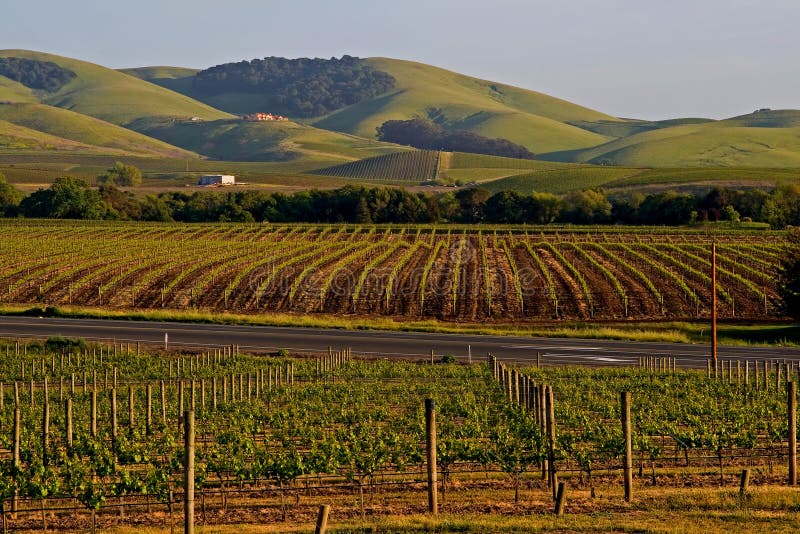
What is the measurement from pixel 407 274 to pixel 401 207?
214 feet

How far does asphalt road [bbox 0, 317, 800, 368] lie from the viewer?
5866 cm

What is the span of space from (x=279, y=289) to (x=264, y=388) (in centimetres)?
3946

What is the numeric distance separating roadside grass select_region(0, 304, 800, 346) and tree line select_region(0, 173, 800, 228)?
77.5 m

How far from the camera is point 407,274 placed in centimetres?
9094

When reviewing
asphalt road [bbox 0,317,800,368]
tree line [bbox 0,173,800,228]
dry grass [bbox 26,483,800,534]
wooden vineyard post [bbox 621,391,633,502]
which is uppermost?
tree line [bbox 0,173,800,228]

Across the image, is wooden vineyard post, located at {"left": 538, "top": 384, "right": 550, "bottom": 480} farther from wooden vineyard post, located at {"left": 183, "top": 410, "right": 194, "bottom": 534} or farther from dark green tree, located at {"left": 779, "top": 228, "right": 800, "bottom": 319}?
dark green tree, located at {"left": 779, "top": 228, "right": 800, "bottom": 319}

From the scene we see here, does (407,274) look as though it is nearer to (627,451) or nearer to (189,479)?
(627,451)

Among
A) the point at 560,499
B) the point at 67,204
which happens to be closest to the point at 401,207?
the point at 67,204

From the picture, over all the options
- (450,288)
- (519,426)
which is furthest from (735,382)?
(450,288)

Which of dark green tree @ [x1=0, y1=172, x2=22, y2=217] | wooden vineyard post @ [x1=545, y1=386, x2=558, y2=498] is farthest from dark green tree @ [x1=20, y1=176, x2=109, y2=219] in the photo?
wooden vineyard post @ [x1=545, y1=386, x2=558, y2=498]

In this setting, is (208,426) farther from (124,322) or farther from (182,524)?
(124,322)

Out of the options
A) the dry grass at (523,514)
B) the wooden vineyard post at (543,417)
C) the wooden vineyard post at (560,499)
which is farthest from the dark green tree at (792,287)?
the wooden vineyard post at (560,499)

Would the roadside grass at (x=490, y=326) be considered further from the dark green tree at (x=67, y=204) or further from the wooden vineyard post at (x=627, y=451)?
the dark green tree at (x=67, y=204)

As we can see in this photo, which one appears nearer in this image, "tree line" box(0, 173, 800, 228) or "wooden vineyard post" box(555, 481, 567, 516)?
"wooden vineyard post" box(555, 481, 567, 516)
